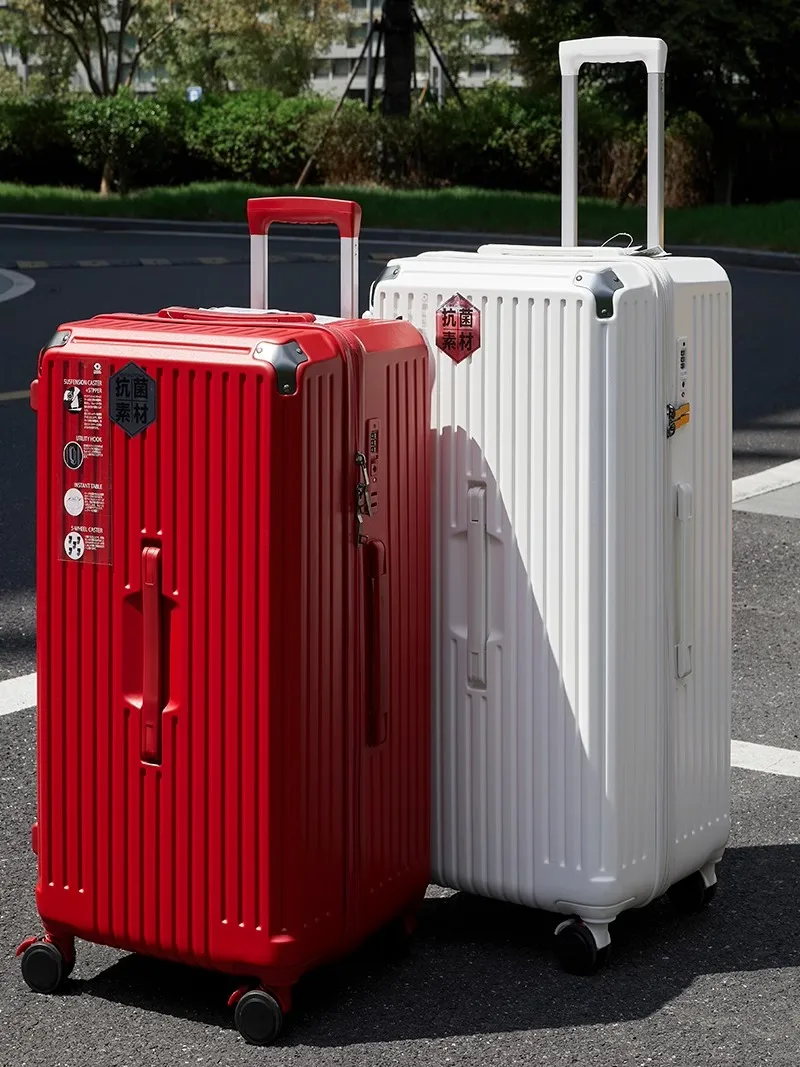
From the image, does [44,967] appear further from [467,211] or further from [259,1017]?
[467,211]

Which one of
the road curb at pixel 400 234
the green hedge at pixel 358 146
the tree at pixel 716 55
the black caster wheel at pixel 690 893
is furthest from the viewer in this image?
the green hedge at pixel 358 146

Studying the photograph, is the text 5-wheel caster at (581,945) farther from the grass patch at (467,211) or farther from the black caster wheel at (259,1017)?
the grass patch at (467,211)

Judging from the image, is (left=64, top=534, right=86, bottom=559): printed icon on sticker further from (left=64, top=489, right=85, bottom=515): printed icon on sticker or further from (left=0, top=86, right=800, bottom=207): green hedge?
(left=0, top=86, right=800, bottom=207): green hedge

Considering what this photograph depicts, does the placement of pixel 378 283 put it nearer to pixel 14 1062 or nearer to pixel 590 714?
pixel 590 714

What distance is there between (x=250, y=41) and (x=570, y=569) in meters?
62.1

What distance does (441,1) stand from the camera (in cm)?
7025

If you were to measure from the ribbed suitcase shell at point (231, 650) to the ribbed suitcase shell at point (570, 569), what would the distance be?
0.53 ft

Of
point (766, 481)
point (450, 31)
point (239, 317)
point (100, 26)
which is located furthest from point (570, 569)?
point (450, 31)

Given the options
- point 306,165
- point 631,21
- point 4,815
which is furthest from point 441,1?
point 4,815

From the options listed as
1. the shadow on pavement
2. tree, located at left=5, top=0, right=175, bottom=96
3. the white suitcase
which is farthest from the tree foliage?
the shadow on pavement

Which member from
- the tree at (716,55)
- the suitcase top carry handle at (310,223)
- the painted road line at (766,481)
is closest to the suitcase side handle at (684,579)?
the suitcase top carry handle at (310,223)

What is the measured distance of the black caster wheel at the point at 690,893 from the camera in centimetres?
381

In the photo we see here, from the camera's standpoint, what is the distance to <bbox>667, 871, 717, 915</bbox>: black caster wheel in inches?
150

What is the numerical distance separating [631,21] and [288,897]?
2208 centimetres
